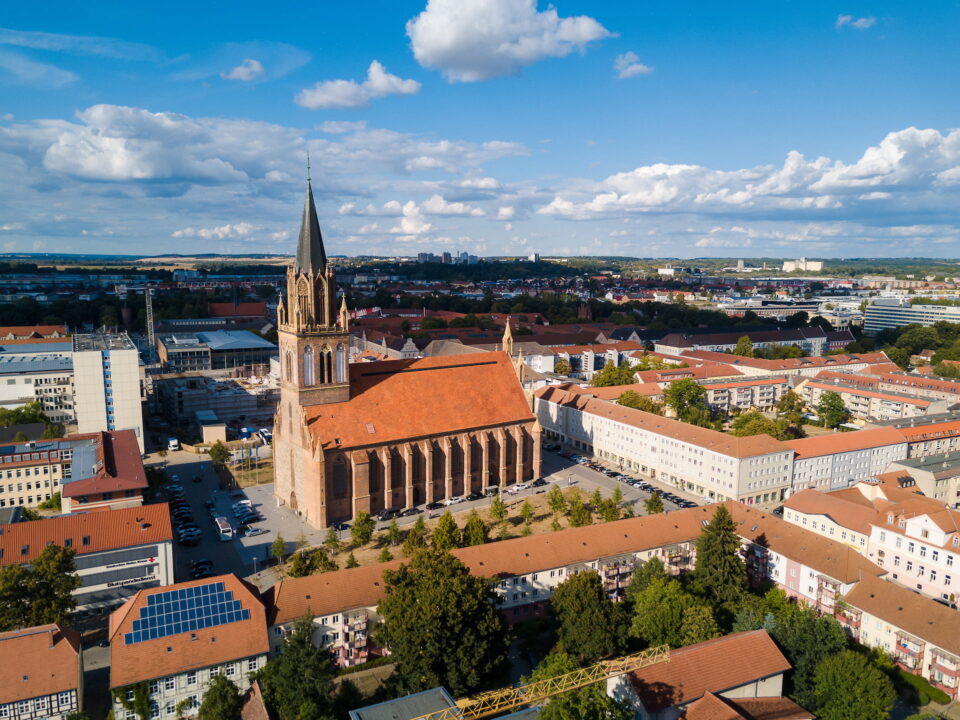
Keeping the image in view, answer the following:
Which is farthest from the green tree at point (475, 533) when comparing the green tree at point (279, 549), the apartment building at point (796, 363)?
the apartment building at point (796, 363)

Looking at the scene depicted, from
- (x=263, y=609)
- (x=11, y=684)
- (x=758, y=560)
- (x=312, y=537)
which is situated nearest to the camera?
(x=11, y=684)

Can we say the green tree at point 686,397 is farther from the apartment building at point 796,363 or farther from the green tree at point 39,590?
the green tree at point 39,590

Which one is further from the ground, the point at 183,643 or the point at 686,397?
the point at 686,397

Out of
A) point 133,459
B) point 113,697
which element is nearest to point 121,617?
point 113,697

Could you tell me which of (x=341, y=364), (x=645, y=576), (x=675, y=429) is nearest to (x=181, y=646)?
(x=645, y=576)

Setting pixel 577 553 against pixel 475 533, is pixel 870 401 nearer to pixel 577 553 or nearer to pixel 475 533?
pixel 577 553

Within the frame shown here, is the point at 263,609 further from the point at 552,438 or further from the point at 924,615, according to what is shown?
the point at 552,438

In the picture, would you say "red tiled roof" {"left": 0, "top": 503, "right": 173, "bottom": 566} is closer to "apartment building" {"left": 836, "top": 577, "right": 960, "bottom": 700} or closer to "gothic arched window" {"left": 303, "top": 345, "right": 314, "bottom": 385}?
"gothic arched window" {"left": 303, "top": 345, "right": 314, "bottom": 385}
